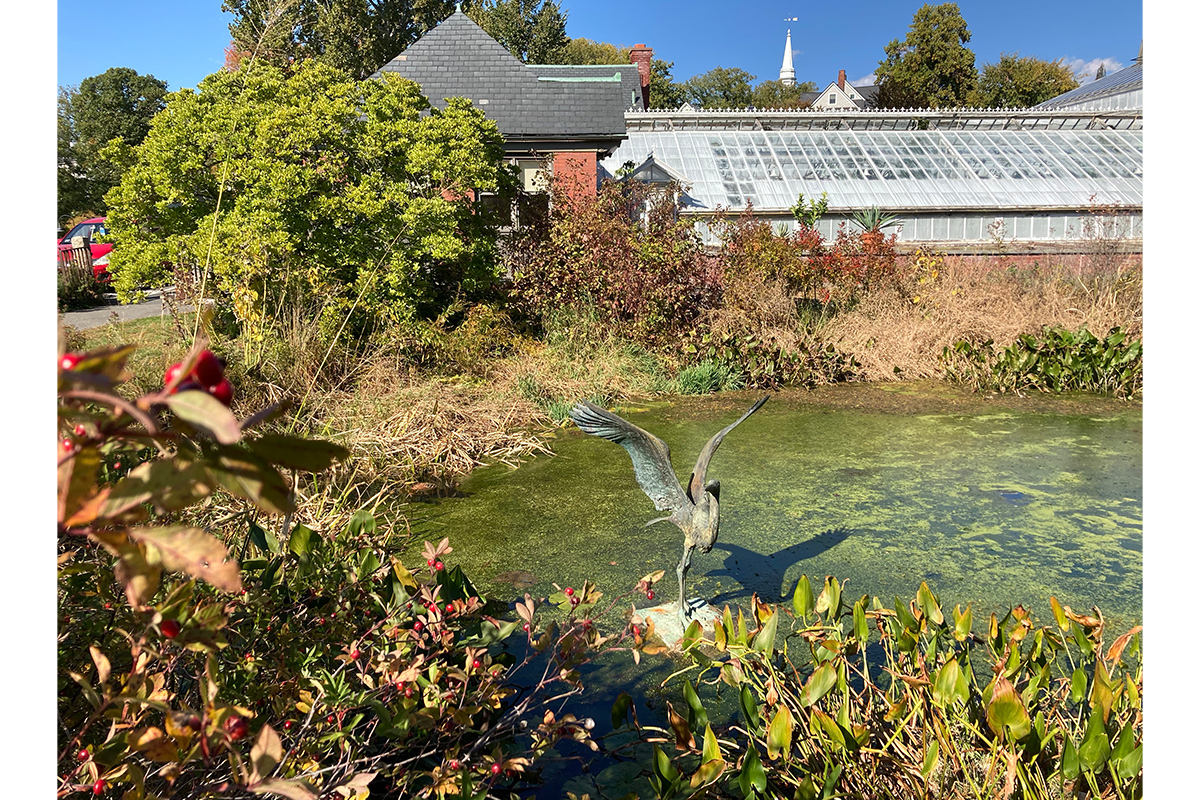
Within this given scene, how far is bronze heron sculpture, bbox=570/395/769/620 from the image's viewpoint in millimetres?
3393

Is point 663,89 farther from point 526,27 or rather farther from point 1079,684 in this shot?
point 1079,684

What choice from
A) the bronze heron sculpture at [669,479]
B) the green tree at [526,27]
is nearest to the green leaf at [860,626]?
the bronze heron sculpture at [669,479]

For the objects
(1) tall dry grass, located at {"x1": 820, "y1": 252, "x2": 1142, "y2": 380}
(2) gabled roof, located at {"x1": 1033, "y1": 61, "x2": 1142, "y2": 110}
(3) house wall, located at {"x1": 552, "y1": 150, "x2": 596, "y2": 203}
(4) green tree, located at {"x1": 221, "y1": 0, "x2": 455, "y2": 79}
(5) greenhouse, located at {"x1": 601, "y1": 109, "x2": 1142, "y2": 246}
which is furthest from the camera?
(4) green tree, located at {"x1": 221, "y1": 0, "x2": 455, "y2": 79}

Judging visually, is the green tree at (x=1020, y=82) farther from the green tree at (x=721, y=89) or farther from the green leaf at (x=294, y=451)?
the green leaf at (x=294, y=451)

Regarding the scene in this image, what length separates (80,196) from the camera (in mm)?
22094

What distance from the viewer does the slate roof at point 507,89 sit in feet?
40.4

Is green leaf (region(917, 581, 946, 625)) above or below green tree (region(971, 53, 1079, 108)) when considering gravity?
below

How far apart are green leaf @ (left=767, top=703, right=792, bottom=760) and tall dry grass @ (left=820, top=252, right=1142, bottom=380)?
8125mm

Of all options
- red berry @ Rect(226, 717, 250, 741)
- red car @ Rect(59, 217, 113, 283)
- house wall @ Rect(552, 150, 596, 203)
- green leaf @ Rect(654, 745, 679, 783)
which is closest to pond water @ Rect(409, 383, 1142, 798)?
green leaf @ Rect(654, 745, 679, 783)

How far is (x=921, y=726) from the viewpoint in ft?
7.23

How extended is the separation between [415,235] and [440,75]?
6.15 metres

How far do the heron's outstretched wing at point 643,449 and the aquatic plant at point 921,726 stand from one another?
1181mm

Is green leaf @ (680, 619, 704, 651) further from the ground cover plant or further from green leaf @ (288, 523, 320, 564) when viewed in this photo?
green leaf @ (288, 523, 320, 564)
